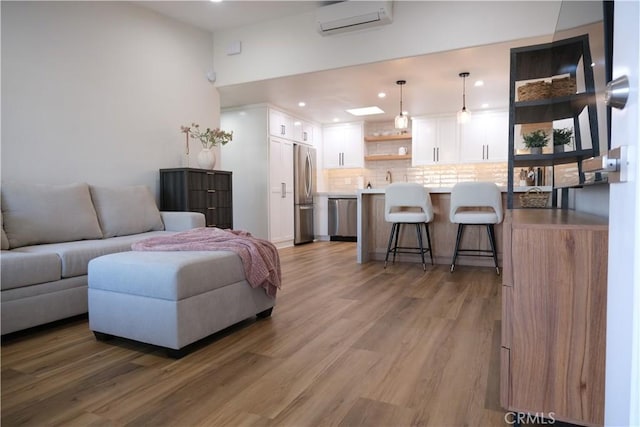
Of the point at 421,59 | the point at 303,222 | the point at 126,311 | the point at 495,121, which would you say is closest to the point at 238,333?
the point at 126,311

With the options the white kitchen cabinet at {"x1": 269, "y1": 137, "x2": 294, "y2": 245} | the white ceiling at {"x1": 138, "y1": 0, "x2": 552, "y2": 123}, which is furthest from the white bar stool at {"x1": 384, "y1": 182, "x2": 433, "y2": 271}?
the white kitchen cabinet at {"x1": 269, "y1": 137, "x2": 294, "y2": 245}

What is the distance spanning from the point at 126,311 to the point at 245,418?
3.27 feet

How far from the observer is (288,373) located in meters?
1.69

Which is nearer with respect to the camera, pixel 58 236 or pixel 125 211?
pixel 58 236

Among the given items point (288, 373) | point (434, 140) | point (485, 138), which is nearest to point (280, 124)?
point (434, 140)

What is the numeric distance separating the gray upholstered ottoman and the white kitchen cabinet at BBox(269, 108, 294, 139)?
4026mm

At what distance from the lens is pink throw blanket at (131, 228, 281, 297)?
227cm

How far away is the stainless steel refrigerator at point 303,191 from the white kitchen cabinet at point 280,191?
0.37ft

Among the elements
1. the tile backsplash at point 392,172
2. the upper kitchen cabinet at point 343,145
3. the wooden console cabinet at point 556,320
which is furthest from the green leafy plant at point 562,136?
the upper kitchen cabinet at point 343,145

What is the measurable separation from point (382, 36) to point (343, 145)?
3526 mm

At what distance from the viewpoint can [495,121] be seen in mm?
6297

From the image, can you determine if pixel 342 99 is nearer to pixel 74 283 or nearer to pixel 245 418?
pixel 74 283

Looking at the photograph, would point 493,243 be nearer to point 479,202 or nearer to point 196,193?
point 479,202

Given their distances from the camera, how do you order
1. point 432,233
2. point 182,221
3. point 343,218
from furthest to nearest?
1. point 343,218
2. point 432,233
3. point 182,221
